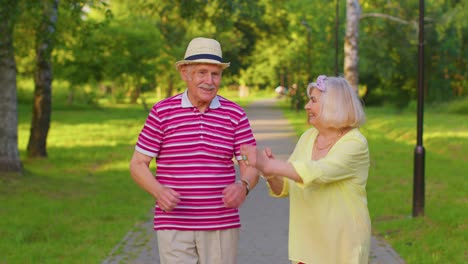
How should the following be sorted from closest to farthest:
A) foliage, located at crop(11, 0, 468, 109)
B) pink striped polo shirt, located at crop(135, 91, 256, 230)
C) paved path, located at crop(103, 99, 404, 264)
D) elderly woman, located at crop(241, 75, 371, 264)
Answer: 1. elderly woman, located at crop(241, 75, 371, 264)
2. pink striped polo shirt, located at crop(135, 91, 256, 230)
3. paved path, located at crop(103, 99, 404, 264)
4. foliage, located at crop(11, 0, 468, 109)

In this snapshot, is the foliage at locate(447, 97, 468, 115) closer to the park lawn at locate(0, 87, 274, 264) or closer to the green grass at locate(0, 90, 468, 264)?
the green grass at locate(0, 90, 468, 264)

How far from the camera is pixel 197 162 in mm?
4344

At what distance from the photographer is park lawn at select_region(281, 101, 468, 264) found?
28.6 feet

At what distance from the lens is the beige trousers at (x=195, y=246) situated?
440cm

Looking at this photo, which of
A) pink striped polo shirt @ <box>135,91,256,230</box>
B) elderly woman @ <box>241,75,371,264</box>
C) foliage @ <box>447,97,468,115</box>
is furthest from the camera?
foliage @ <box>447,97,468,115</box>

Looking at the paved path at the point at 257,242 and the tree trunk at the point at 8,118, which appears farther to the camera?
the tree trunk at the point at 8,118

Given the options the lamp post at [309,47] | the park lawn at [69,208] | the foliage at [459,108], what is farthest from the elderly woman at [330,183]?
the lamp post at [309,47]

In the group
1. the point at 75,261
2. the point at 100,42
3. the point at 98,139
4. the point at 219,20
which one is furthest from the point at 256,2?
the point at 100,42

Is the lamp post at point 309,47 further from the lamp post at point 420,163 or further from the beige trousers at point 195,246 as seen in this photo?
the beige trousers at point 195,246

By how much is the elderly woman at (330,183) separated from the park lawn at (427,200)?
4066 mm

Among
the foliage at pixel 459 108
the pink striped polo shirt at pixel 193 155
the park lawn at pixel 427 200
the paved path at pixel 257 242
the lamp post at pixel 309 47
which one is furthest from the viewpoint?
the lamp post at pixel 309 47

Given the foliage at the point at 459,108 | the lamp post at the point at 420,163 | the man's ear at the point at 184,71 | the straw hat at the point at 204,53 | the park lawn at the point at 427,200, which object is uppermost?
the straw hat at the point at 204,53

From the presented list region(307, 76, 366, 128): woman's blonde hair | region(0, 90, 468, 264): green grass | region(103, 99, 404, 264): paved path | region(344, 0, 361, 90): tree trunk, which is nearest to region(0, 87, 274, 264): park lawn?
region(0, 90, 468, 264): green grass

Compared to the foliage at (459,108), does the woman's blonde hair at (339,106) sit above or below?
above
